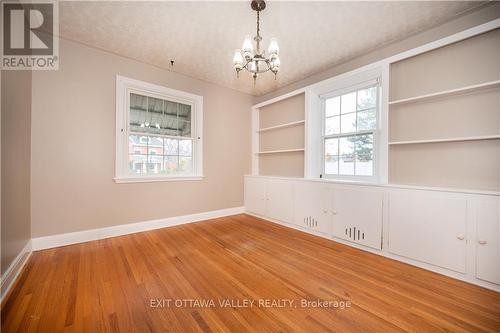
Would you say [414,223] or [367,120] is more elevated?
[367,120]

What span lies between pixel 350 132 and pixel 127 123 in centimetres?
348

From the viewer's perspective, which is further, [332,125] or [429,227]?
[332,125]

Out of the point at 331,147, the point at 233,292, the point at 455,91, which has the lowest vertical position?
the point at 233,292

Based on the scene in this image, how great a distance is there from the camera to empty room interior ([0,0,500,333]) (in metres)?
1.62

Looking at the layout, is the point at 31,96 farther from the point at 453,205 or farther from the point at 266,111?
the point at 453,205

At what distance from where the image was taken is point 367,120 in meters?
2.96

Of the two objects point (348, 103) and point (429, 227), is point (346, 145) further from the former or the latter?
point (429, 227)

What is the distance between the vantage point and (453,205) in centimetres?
199

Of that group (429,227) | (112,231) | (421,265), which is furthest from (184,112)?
(421,265)

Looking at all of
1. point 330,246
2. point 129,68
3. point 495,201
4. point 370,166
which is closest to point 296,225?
point 330,246

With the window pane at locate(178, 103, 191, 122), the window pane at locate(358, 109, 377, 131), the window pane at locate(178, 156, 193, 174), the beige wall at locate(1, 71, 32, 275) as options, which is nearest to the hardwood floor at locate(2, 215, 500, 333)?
the beige wall at locate(1, 71, 32, 275)

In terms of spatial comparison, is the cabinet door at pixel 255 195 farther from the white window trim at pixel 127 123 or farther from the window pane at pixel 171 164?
the window pane at pixel 171 164

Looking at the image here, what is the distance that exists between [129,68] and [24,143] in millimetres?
1681

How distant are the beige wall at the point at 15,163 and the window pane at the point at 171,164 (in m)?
1.66
